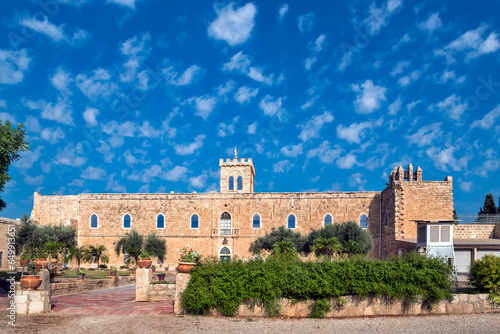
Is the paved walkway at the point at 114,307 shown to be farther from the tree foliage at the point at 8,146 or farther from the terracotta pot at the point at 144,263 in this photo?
the tree foliage at the point at 8,146

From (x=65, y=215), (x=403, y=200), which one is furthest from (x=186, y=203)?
(x=403, y=200)

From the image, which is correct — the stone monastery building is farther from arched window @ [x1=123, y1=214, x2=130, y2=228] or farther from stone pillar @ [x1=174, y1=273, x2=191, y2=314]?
stone pillar @ [x1=174, y1=273, x2=191, y2=314]

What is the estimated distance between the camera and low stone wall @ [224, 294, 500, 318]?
948 cm

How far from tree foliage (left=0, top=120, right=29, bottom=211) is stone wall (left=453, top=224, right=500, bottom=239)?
24.9m

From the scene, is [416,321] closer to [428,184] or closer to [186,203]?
[428,184]

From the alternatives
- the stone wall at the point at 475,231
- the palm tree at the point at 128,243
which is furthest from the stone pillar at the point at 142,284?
the palm tree at the point at 128,243

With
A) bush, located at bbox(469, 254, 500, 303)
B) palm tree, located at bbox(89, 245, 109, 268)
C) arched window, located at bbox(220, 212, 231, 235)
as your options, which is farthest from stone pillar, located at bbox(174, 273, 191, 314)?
arched window, located at bbox(220, 212, 231, 235)

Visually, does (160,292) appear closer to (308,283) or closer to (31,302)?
(31,302)

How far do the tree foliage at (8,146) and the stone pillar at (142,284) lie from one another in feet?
17.9

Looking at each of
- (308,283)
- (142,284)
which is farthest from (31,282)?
(308,283)

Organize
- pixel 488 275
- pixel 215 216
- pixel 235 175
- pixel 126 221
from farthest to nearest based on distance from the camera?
pixel 235 175 → pixel 126 221 → pixel 215 216 → pixel 488 275

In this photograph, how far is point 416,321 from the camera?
29.3 feet

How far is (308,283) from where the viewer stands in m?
9.37

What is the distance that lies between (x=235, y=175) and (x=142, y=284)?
93.9 ft
